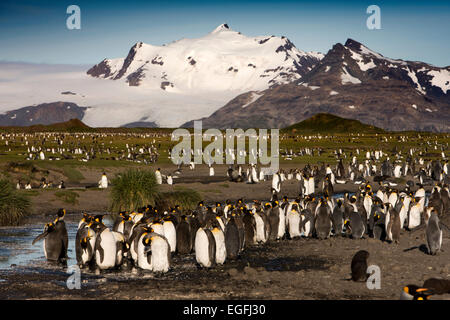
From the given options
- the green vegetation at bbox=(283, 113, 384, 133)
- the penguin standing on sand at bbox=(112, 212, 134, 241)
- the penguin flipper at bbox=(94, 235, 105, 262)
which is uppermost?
the green vegetation at bbox=(283, 113, 384, 133)

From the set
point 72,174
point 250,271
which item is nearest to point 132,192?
point 250,271

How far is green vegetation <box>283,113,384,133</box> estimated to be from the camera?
16150 cm

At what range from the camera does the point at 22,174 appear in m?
39.4

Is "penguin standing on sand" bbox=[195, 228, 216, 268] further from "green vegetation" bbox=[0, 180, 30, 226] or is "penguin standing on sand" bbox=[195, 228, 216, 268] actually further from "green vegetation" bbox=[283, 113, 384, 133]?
"green vegetation" bbox=[283, 113, 384, 133]

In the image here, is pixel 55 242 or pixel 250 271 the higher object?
pixel 55 242

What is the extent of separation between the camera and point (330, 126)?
172250mm

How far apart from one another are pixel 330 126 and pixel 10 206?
153 meters

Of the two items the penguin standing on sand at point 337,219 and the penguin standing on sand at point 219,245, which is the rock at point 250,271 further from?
the penguin standing on sand at point 337,219

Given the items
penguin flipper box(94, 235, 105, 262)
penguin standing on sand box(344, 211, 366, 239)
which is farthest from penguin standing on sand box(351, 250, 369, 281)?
penguin standing on sand box(344, 211, 366, 239)

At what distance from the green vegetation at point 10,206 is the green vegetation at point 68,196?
12.7 ft

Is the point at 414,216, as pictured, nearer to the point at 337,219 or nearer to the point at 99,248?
the point at 337,219

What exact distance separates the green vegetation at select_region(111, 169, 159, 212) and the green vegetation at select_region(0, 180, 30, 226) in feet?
13.0

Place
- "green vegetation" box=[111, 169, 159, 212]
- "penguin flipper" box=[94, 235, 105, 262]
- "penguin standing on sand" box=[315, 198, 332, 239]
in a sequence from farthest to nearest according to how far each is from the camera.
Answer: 1. "green vegetation" box=[111, 169, 159, 212]
2. "penguin standing on sand" box=[315, 198, 332, 239]
3. "penguin flipper" box=[94, 235, 105, 262]

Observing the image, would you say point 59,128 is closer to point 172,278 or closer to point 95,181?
point 95,181
